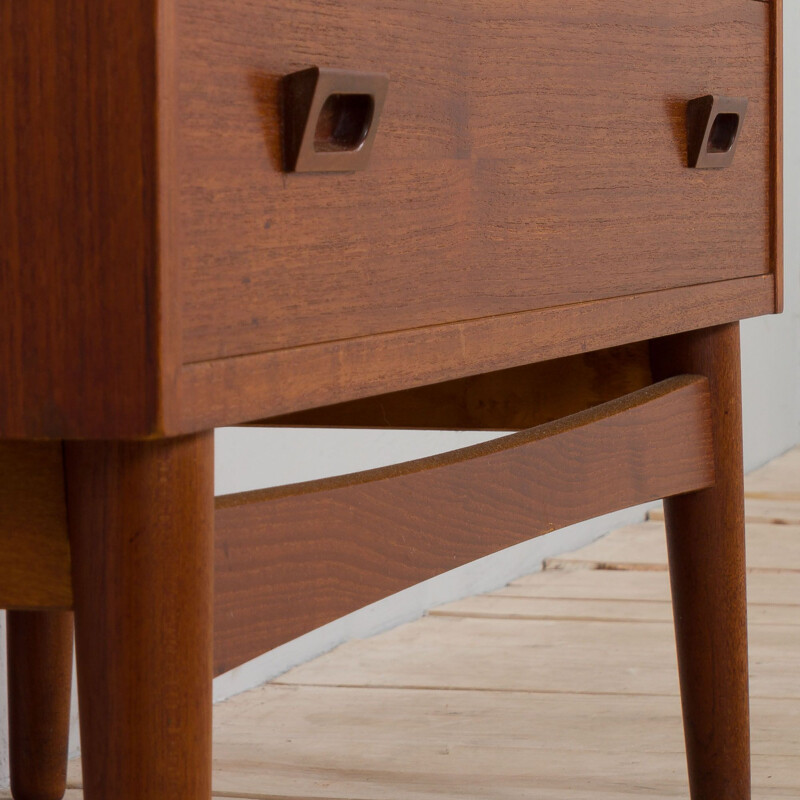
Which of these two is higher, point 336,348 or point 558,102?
point 558,102

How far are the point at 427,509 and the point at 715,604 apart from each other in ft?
1.08

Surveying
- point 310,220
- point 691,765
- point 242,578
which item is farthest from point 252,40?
point 691,765

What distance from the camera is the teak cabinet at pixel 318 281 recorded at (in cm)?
40

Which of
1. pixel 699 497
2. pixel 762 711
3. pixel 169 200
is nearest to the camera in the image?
pixel 169 200

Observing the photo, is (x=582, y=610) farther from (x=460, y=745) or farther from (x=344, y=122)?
(x=344, y=122)

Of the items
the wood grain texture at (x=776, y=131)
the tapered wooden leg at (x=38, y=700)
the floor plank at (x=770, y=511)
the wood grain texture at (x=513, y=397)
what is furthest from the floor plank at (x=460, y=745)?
the floor plank at (x=770, y=511)

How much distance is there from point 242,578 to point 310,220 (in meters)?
0.13

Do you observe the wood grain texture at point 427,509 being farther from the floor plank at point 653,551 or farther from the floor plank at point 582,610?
the floor plank at point 653,551

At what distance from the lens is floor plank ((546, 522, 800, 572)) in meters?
1.83

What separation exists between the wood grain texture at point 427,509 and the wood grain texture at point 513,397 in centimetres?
6

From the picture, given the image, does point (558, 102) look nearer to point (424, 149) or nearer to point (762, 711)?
point (424, 149)

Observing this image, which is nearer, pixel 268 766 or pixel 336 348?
pixel 336 348

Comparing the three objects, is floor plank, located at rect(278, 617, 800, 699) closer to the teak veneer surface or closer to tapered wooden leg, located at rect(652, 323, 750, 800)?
tapered wooden leg, located at rect(652, 323, 750, 800)

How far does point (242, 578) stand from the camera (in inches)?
20.6
